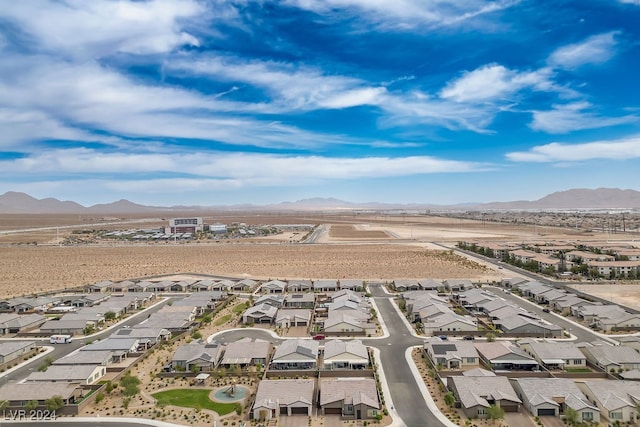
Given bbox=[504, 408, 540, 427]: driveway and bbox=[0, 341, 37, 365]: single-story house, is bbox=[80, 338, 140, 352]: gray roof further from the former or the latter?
bbox=[504, 408, 540, 427]: driveway

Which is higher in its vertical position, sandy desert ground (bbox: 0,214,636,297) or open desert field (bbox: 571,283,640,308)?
sandy desert ground (bbox: 0,214,636,297)

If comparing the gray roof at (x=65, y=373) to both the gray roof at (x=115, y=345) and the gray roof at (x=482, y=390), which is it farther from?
the gray roof at (x=482, y=390)

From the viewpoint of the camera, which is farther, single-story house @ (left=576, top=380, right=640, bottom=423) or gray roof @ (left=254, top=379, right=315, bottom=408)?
gray roof @ (left=254, top=379, right=315, bottom=408)

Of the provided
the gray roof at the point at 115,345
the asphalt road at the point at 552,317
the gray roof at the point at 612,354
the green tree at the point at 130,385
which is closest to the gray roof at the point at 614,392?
the gray roof at the point at 612,354

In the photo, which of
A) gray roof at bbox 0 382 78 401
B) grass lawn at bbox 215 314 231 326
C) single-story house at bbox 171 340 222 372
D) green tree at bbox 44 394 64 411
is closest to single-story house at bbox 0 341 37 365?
gray roof at bbox 0 382 78 401

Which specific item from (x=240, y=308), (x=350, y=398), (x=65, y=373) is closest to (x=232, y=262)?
(x=240, y=308)

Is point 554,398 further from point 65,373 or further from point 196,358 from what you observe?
point 65,373
